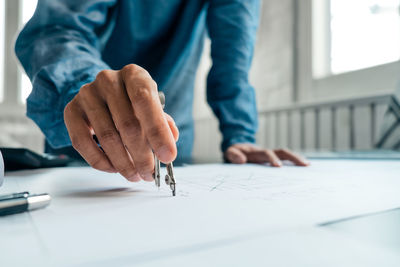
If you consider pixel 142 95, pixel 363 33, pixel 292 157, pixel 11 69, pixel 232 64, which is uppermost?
pixel 11 69

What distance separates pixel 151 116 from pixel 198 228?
0.14 m

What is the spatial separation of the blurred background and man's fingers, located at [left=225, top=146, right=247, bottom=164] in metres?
0.31

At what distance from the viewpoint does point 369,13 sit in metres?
1.38

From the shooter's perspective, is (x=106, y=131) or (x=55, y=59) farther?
(x=55, y=59)

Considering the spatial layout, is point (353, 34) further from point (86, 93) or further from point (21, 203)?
point (21, 203)

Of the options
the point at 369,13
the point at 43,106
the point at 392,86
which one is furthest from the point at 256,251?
the point at 369,13

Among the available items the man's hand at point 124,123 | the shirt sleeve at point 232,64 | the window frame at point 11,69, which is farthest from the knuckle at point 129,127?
the window frame at point 11,69

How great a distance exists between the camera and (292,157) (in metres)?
0.64

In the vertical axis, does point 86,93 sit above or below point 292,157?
above

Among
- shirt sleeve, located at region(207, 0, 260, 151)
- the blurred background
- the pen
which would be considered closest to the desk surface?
the pen

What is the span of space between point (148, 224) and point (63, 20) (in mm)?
456

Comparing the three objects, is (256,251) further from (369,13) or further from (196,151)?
(196,151)

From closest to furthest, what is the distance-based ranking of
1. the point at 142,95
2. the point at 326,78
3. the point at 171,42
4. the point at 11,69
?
the point at 142,95
the point at 171,42
the point at 326,78
the point at 11,69

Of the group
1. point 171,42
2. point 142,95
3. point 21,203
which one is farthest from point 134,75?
point 171,42
